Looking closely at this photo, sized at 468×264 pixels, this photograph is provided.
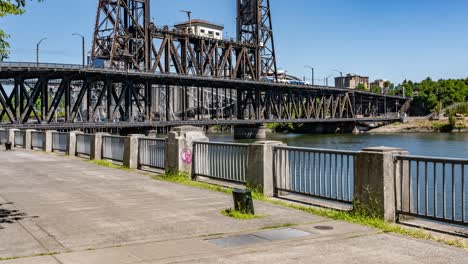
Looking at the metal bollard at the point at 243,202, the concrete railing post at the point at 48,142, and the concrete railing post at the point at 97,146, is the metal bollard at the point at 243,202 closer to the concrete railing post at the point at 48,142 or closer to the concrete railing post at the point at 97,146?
the concrete railing post at the point at 97,146

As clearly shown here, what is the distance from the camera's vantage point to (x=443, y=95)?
199 metres

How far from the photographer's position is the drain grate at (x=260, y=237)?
8641 millimetres

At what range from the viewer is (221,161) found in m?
16.0

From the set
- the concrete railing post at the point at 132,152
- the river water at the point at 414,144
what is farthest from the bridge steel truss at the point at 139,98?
the concrete railing post at the point at 132,152

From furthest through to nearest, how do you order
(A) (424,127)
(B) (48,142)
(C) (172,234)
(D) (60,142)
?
(A) (424,127) → (B) (48,142) → (D) (60,142) → (C) (172,234)

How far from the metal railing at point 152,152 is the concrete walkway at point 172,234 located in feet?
16.3

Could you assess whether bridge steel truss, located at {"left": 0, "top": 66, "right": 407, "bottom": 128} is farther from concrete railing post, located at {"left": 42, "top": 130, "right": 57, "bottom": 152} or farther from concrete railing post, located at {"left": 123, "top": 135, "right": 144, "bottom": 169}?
concrete railing post, located at {"left": 123, "top": 135, "right": 144, "bottom": 169}

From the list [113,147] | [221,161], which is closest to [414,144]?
[113,147]

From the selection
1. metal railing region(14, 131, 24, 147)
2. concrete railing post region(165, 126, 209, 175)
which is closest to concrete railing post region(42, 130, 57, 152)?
metal railing region(14, 131, 24, 147)

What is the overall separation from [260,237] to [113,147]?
50.7 ft

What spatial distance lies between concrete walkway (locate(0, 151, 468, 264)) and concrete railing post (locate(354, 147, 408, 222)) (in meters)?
0.79

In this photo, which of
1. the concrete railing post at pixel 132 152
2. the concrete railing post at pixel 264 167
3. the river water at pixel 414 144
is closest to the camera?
the concrete railing post at pixel 264 167

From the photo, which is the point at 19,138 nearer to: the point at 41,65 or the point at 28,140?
the point at 28,140

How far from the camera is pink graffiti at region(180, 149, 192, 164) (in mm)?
17328
